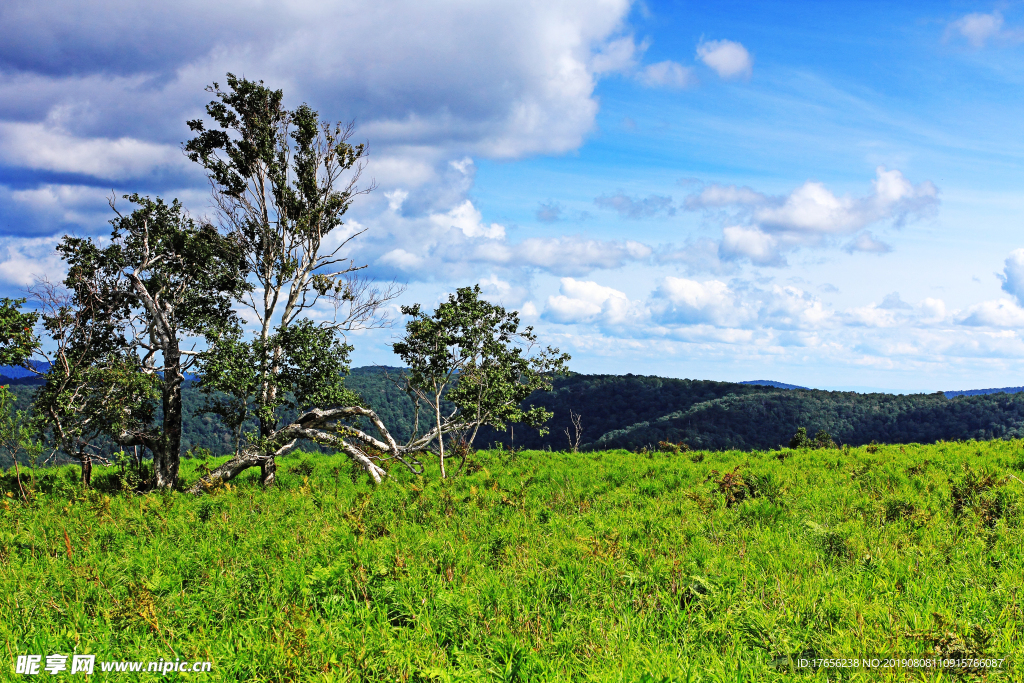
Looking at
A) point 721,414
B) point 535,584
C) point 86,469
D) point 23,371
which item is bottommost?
point 721,414

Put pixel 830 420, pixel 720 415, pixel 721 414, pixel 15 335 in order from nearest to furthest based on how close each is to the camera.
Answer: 1. pixel 15 335
2. pixel 830 420
3. pixel 720 415
4. pixel 721 414

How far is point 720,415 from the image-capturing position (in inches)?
4606

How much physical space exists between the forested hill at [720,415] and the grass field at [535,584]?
232 ft

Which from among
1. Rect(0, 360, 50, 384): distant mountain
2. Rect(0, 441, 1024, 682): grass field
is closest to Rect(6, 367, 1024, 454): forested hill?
Rect(0, 360, 50, 384): distant mountain

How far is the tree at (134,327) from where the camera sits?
17000 millimetres

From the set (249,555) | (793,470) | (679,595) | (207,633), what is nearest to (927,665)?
(679,595)

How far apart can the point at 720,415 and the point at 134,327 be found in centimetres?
11377

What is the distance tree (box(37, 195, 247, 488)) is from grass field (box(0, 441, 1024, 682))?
4.84 metres

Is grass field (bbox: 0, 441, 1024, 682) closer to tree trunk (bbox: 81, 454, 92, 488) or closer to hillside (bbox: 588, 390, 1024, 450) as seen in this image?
tree trunk (bbox: 81, 454, 92, 488)

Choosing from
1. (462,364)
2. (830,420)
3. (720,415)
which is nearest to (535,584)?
(462,364)

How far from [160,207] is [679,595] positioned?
1985 cm

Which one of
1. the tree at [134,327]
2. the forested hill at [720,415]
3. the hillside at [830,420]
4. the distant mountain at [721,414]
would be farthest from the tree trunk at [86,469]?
the hillside at [830,420]

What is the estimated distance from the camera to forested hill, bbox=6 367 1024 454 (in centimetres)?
9869

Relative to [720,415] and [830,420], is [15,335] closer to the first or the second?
[720,415]
